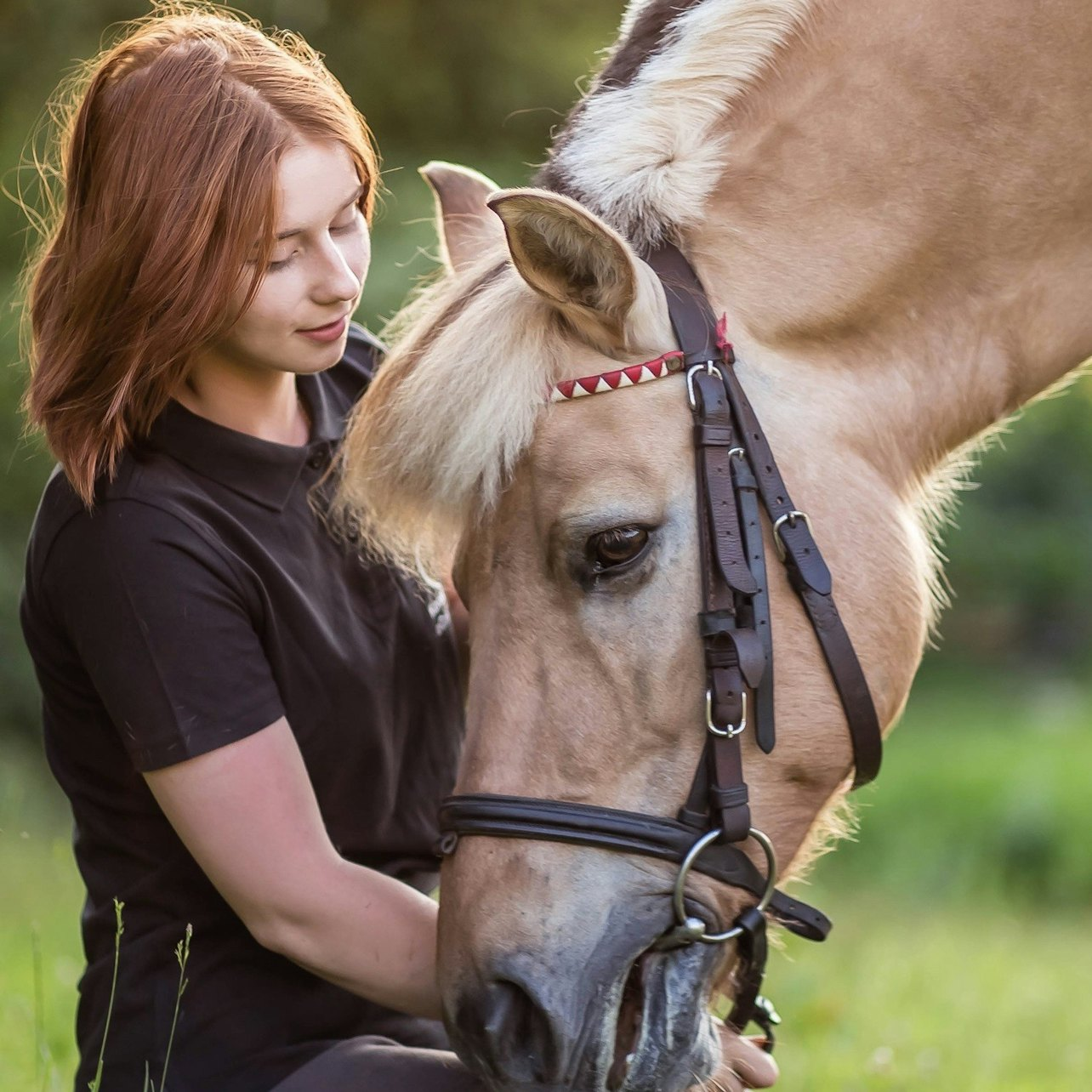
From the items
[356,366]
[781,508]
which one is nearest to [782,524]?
[781,508]

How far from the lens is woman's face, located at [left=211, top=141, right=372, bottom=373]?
1.99 m

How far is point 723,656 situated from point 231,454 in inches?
33.9

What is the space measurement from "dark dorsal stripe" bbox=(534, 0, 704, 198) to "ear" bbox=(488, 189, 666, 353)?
21 centimetres

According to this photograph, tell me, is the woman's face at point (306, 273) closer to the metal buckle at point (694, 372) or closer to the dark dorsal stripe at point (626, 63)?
the dark dorsal stripe at point (626, 63)

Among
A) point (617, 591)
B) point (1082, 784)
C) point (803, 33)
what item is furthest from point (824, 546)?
point (1082, 784)

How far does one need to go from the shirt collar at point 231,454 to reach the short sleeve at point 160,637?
171 mm

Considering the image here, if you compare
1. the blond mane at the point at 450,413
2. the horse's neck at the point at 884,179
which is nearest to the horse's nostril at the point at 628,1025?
the blond mane at the point at 450,413

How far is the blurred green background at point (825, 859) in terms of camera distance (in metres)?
3.56

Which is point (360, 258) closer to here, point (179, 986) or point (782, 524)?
point (782, 524)

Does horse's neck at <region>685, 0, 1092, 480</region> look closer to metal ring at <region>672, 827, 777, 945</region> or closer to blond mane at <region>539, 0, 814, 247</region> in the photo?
blond mane at <region>539, 0, 814, 247</region>

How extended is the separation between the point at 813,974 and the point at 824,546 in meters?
2.81

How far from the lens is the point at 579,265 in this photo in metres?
1.83

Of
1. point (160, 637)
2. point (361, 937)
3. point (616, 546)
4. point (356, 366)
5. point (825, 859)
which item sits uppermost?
point (616, 546)

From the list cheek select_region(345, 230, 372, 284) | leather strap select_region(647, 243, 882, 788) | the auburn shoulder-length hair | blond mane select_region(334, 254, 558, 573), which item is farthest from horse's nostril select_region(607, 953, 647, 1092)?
cheek select_region(345, 230, 372, 284)
